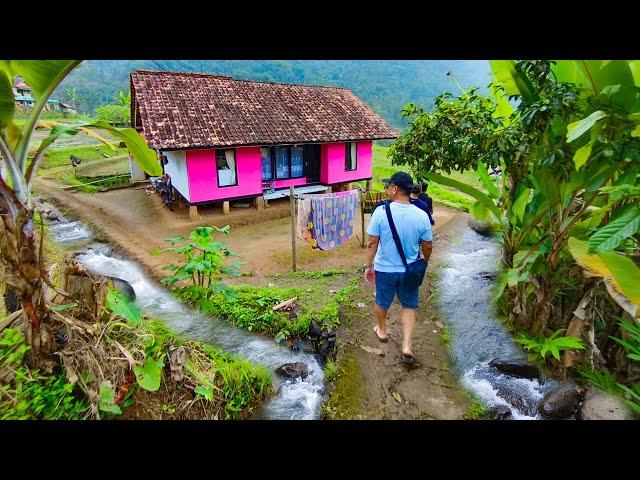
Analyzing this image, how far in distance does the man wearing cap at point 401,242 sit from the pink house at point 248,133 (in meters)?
7.37

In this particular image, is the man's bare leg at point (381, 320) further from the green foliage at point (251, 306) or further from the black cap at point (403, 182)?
the black cap at point (403, 182)

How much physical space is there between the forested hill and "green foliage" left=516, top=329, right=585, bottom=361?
3788 centimetres

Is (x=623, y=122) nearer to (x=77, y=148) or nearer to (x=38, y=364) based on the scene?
(x=38, y=364)

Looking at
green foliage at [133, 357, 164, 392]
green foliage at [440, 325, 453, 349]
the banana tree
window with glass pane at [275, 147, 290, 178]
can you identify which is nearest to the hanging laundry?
green foliage at [440, 325, 453, 349]

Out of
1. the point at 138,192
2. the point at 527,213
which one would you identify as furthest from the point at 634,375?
the point at 138,192

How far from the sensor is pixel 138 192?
46.3 feet

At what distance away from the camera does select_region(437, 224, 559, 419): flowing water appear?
3.67m

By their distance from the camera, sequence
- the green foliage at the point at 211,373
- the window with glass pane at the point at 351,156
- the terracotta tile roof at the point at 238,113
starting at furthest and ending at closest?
the window with glass pane at the point at 351,156 → the terracotta tile roof at the point at 238,113 → the green foliage at the point at 211,373

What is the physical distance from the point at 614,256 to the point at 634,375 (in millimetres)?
1237

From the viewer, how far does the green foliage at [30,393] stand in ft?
8.54

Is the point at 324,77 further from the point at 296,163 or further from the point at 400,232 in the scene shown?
the point at 400,232

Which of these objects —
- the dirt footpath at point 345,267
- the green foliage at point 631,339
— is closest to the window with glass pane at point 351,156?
the dirt footpath at point 345,267

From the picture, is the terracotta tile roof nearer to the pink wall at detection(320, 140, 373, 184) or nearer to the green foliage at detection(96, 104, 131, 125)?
the pink wall at detection(320, 140, 373, 184)

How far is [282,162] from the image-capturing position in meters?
12.5
